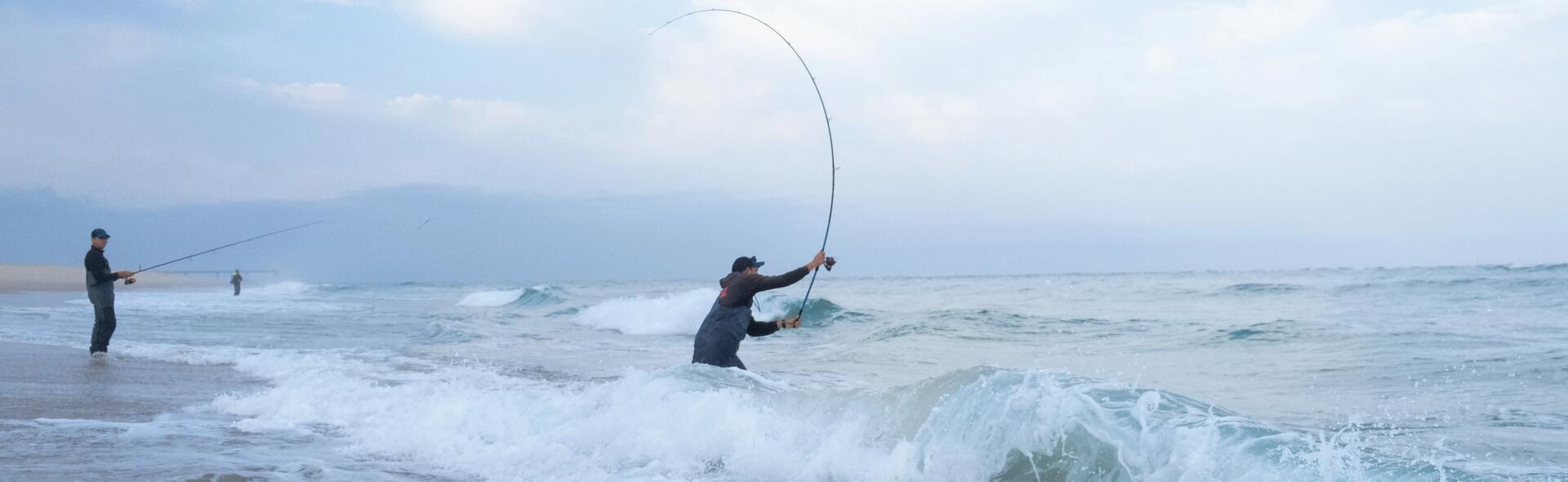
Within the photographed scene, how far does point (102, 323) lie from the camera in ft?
33.7

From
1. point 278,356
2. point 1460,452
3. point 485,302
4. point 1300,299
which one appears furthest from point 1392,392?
point 485,302

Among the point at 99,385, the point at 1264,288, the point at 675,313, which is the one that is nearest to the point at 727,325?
the point at 99,385

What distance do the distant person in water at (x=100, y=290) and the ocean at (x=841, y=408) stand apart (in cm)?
49

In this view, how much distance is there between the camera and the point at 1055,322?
16.8 metres

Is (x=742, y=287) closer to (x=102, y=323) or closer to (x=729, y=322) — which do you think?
(x=729, y=322)

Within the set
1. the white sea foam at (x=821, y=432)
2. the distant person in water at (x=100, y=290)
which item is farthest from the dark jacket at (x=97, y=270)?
the white sea foam at (x=821, y=432)

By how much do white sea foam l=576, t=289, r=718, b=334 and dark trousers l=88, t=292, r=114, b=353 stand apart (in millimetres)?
9938

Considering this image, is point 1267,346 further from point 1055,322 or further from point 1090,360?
point 1055,322

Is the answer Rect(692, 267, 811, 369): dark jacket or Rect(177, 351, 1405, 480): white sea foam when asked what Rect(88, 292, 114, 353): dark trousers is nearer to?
Rect(177, 351, 1405, 480): white sea foam

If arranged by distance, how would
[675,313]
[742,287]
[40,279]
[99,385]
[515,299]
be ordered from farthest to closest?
[40,279] < [515,299] < [675,313] < [99,385] < [742,287]

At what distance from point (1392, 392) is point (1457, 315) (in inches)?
355

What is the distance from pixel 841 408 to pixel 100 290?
8.73 meters

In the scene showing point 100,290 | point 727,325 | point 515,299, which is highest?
point 100,290

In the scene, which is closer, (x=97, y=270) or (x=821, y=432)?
(x=821, y=432)
